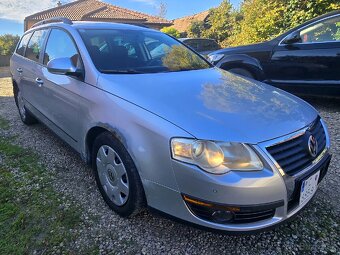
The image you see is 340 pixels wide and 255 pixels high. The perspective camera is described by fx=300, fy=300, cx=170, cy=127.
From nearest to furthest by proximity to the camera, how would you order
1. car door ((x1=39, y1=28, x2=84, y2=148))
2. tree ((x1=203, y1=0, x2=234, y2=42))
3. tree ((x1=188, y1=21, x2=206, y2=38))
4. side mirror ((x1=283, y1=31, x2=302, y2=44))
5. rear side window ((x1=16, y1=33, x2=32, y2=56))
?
car door ((x1=39, y1=28, x2=84, y2=148)), rear side window ((x1=16, y1=33, x2=32, y2=56)), side mirror ((x1=283, y1=31, x2=302, y2=44)), tree ((x1=203, y1=0, x2=234, y2=42)), tree ((x1=188, y1=21, x2=206, y2=38))

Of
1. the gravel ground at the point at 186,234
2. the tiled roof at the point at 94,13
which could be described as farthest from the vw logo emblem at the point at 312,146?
the tiled roof at the point at 94,13

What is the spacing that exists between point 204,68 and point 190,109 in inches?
48.3

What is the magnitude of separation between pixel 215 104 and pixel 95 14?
24.5 meters

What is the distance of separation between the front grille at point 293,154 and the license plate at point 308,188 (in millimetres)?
103

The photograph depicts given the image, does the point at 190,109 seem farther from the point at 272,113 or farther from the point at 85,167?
the point at 85,167

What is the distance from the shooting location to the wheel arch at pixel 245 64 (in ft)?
17.4

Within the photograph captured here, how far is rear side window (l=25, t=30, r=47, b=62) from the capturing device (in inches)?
148

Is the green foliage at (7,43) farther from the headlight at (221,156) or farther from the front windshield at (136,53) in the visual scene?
the headlight at (221,156)

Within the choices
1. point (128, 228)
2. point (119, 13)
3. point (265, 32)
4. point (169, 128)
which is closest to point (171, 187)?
point (169, 128)

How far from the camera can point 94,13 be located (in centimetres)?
2425

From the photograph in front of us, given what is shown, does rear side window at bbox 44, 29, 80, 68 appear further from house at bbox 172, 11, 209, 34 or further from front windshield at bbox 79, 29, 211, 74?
house at bbox 172, 11, 209, 34

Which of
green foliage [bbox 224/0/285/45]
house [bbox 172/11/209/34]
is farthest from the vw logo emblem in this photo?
house [bbox 172/11/209/34]

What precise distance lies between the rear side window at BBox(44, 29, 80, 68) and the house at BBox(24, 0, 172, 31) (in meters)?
21.0

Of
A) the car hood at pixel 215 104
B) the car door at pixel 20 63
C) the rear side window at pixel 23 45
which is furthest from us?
the rear side window at pixel 23 45
